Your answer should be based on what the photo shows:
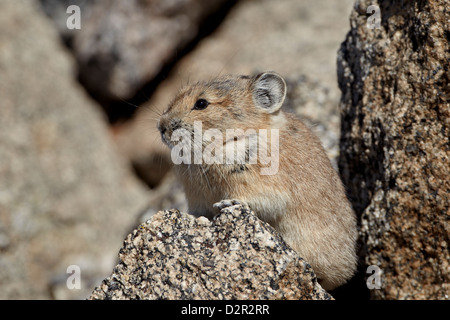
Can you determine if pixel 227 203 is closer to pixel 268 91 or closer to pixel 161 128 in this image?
pixel 161 128

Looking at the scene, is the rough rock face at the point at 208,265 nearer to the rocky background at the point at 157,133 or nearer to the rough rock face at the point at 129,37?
the rocky background at the point at 157,133

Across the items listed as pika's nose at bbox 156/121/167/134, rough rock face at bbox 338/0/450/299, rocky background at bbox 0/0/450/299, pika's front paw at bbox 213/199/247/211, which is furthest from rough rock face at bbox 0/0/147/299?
rough rock face at bbox 338/0/450/299

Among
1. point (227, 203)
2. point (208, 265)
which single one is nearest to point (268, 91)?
point (227, 203)

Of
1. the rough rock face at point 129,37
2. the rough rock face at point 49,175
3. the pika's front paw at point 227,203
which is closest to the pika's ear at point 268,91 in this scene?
the pika's front paw at point 227,203
